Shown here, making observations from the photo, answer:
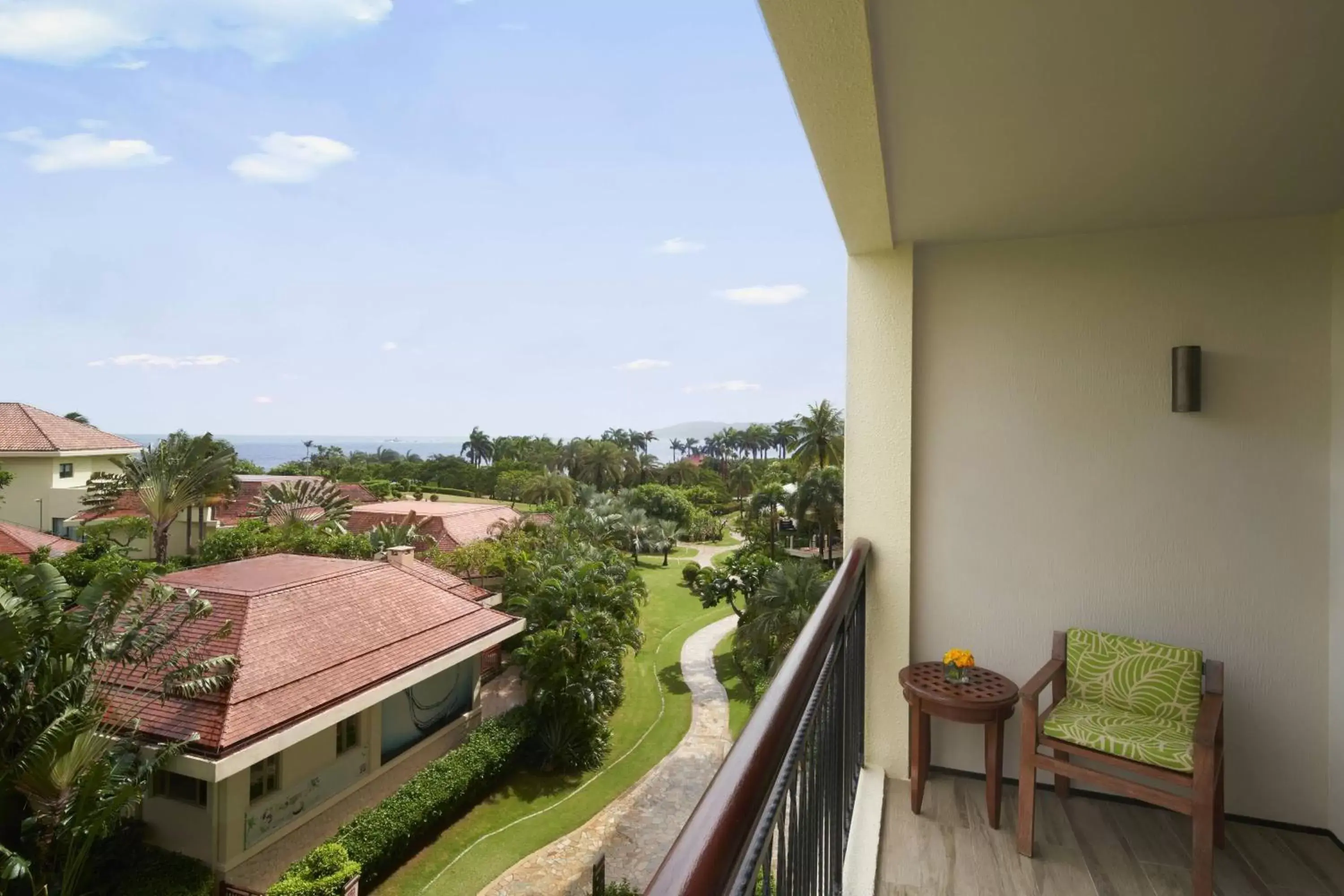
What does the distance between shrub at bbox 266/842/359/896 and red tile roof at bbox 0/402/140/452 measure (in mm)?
34601

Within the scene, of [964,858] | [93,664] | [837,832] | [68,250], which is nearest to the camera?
[837,832]

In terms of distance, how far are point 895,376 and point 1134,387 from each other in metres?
1.02

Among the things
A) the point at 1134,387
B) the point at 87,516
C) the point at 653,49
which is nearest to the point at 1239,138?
the point at 1134,387

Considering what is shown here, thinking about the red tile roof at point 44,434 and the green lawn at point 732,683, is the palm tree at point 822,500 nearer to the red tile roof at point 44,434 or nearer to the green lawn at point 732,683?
the green lawn at point 732,683

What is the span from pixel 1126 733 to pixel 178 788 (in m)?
14.2

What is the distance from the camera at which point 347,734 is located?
1297 centimetres

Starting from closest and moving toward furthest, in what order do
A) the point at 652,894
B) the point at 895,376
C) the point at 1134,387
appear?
the point at 652,894, the point at 1134,387, the point at 895,376

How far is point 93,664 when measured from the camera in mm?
11148

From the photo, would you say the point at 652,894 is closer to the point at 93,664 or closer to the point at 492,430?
the point at 93,664

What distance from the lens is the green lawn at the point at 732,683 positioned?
53.8 feet

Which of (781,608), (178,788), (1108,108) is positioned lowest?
(178,788)

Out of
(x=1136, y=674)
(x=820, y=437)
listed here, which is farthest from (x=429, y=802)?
(x=820, y=437)

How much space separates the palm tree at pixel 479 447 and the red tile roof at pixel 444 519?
39.9m

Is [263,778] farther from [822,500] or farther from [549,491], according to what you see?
[549,491]
